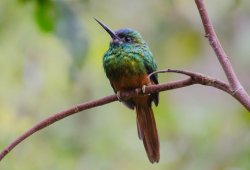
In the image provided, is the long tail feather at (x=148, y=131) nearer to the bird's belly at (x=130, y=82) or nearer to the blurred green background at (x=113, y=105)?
the bird's belly at (x=130, y=82)

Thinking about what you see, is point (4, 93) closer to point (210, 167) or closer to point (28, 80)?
point (28, 80)

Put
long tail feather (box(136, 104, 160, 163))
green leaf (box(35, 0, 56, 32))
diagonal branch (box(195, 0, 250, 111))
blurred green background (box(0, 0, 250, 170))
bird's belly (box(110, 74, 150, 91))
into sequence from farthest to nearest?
1. blurred green background (box(0, 0, 250, 170))
2. bird's belly (box(110, 74, 150, 91))
3. green leaf (box(35, 0, 56, 32))
4. long tail feather (box(136, 104, 160, 163))
5. diagonal branch (box(195, 0, 250, 111))

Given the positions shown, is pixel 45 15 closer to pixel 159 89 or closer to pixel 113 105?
pixel 159 89

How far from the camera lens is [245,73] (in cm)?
493

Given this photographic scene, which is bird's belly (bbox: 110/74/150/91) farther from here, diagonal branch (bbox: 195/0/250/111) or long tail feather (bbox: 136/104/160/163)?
diagonal branch (bbox: 195/0/250/111)

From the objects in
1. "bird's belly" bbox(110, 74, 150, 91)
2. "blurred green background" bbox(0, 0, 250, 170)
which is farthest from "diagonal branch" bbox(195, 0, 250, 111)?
"blurred green background" bbox(0, 0, 250, 170)

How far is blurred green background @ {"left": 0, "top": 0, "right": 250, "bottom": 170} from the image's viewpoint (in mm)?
3754

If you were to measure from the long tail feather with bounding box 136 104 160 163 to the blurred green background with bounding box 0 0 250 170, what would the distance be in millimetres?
615

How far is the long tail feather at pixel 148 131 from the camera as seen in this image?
204cm

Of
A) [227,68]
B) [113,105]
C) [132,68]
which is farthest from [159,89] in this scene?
[113,105]

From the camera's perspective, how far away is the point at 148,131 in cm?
Result: 242

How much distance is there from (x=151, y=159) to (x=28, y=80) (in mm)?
2106

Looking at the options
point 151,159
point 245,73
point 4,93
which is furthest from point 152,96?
point 245,73

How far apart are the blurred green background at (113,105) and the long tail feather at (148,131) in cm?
62
